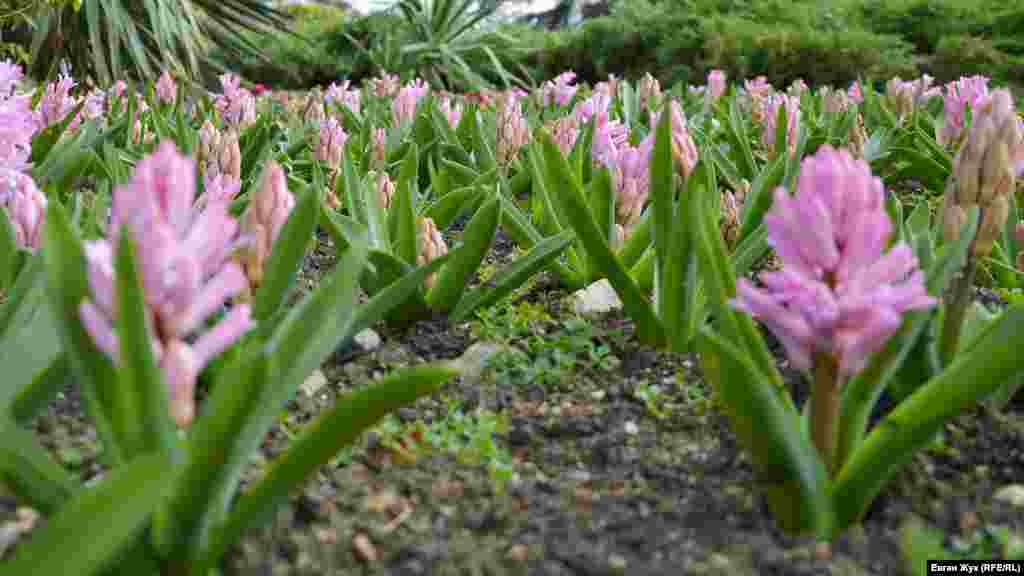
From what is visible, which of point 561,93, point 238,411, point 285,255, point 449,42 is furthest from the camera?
point 449,42

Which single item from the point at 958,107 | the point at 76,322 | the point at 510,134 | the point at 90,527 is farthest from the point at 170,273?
the point at 958,107

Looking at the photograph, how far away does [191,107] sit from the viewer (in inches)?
181

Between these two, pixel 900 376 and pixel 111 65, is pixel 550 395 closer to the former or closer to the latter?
pixel 900 376

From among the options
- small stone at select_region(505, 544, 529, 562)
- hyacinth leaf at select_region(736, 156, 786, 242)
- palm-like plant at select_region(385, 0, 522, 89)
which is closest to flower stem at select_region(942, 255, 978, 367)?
hyacinth leaf at select_region(736, 156, 786, 242)

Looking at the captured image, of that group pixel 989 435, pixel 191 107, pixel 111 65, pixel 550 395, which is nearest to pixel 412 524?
pixel 550 395

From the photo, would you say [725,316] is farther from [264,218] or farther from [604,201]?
[604,201]

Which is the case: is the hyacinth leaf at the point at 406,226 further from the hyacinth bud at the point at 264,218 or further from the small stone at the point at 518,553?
the small stone at the point at 518,553

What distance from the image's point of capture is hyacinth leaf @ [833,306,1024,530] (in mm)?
990

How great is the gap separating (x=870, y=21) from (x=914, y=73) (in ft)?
6.54

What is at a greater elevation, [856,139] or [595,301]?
[595,301]

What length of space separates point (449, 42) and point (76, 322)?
411 inches

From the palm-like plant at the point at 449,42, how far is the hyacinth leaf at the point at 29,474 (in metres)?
9.16

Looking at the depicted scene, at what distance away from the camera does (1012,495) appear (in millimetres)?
1132

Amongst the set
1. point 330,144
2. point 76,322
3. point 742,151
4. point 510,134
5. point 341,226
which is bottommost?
point 742,151
